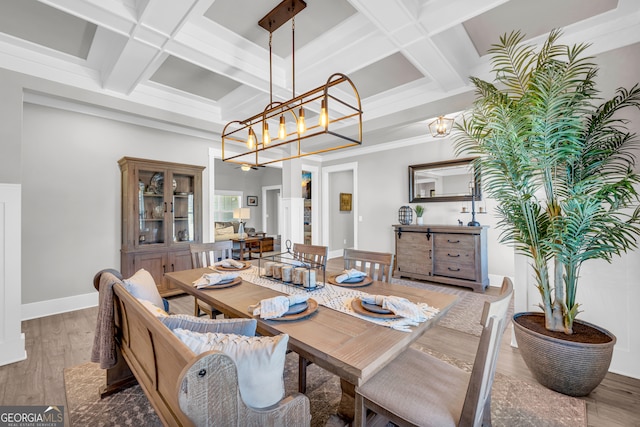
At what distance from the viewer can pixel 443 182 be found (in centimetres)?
488

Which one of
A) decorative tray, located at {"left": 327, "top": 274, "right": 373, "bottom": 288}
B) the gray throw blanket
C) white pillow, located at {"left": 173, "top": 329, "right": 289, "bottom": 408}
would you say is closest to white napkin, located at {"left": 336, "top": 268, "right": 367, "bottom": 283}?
decorative tray, located at {"left": 327, "top": 274, "right": 373, "bottom": 288}

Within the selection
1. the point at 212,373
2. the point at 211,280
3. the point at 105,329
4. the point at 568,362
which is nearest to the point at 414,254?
the point at 568,362

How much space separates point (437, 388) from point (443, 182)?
4271 mm

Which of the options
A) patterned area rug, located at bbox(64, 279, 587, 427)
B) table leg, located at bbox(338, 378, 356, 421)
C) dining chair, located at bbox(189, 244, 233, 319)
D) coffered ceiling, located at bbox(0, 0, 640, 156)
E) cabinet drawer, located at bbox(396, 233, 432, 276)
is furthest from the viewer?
cabinet drawer, located at bbox(396, 233, 432, 276)

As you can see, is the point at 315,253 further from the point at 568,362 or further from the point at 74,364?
the point at 74,364

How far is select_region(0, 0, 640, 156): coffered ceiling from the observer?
1955 millimetres

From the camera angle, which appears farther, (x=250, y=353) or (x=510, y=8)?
(x=510, y=8)

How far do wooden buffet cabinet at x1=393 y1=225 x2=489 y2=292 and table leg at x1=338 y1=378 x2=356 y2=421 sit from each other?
3366mm

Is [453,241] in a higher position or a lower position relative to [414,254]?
higher

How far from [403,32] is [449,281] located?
3.58 meters

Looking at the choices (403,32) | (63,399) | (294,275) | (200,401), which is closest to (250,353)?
(200,401)

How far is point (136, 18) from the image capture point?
Result: 1983 millimetres

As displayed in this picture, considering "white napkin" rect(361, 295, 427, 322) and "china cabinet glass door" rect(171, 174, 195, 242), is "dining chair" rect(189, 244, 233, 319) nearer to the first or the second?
"china cabinet glass door" rect(171, 174, 195, 242)

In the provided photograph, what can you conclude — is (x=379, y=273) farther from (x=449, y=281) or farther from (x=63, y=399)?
(x=449, y=281)
